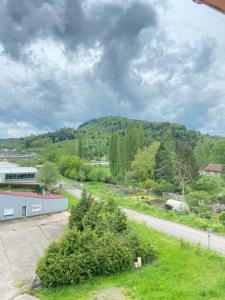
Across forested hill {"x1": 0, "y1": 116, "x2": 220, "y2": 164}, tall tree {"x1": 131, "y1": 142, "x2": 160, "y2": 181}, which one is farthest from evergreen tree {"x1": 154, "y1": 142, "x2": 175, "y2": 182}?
forested hill {"x1": 0, "y1": 116, "x2": 220, "y2": 164}

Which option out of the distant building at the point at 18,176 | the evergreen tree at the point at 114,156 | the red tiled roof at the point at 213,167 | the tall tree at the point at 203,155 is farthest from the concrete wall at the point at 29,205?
the tall tree at the point at 203,155

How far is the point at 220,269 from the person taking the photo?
1345cm

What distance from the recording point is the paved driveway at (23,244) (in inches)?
503

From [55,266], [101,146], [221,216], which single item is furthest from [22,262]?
[101,146]

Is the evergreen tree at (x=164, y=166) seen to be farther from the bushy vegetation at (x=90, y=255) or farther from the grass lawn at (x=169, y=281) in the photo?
the bushy vegetation at (x=90, y=255)

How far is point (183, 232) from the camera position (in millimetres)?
19781

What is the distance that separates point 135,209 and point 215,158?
4289cm

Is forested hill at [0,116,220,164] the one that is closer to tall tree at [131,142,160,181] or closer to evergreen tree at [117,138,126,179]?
evergreen tree at [117,138,126,179]

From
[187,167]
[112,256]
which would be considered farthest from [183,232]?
[187,167]

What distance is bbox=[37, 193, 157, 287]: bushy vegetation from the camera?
11922 mm

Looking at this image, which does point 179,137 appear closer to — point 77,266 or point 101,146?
point 101,146

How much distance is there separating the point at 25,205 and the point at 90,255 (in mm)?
12042

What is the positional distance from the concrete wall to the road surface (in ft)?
19.7

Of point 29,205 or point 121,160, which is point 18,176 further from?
point 121,160
